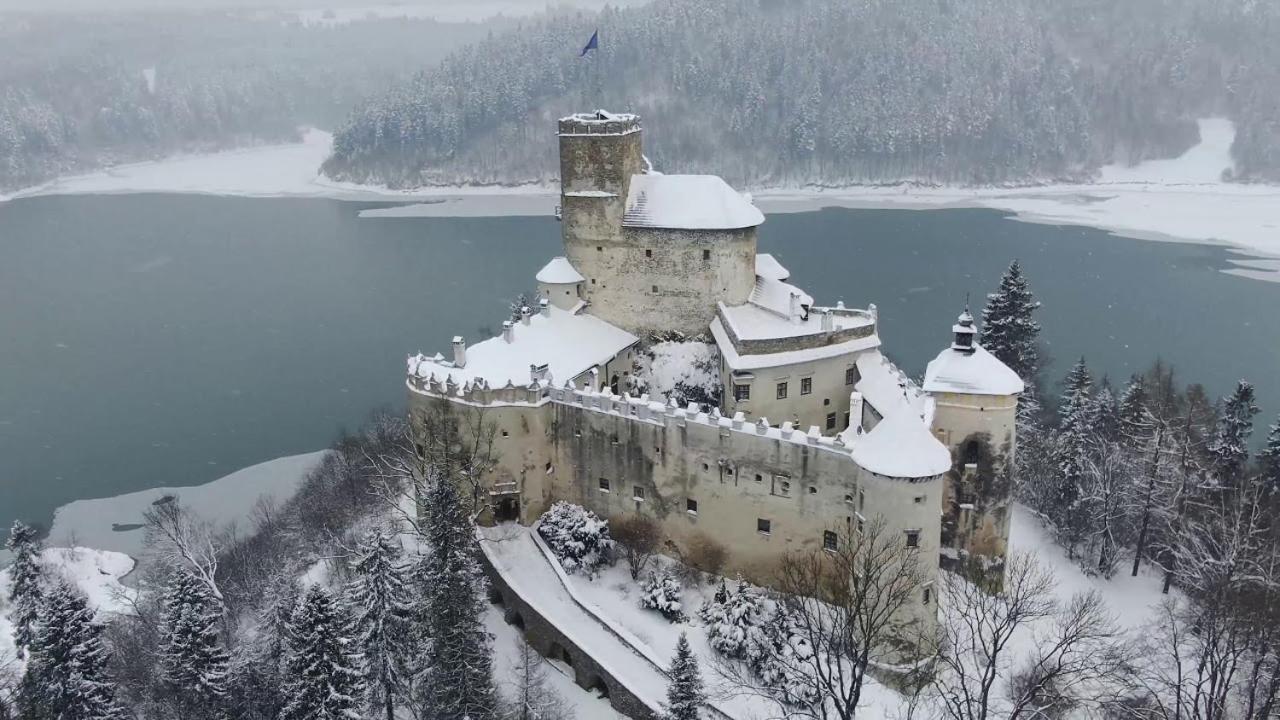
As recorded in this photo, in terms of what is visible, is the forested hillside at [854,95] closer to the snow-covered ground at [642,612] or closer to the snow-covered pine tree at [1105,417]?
the snow-covered pine tree at [1105,417]

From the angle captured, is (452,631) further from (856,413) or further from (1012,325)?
(1012,325)

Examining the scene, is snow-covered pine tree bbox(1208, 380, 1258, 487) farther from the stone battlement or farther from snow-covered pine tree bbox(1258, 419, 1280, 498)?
the stone battlement

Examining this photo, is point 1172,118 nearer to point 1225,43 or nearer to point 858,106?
point 1225,43

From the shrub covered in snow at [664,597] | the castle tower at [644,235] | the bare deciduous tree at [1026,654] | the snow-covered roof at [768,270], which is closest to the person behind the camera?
the bare deciduous tree at [1026,654]

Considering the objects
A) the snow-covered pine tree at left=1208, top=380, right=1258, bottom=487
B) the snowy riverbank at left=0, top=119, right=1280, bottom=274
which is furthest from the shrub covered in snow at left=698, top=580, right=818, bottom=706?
the snowy riverbank at left=0, top=119, right=1280, bottom=274

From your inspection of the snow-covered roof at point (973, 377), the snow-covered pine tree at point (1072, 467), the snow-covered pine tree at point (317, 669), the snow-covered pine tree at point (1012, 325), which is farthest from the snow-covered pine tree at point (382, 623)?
the snow-covered pine tree at point (1012, 325)

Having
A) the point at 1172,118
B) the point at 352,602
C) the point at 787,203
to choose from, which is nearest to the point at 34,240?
the point at 787,203
